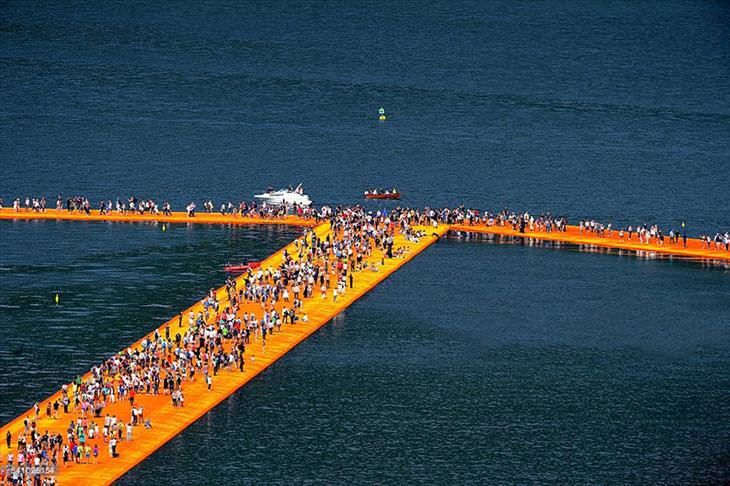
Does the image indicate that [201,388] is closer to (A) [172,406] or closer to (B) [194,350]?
(A) [172,406]

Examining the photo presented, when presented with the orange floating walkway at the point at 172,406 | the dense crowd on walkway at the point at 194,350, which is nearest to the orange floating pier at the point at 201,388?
the orange floating walkway at the point at 172,406

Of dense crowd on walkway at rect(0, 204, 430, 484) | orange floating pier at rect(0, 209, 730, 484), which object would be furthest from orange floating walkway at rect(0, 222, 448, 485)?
dense crowd on walkway at rect(0, 204, 430, 484)

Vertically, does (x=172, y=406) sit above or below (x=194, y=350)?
below

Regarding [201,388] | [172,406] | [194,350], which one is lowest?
[172,406]

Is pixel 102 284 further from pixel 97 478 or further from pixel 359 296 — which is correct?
pixel 97 478

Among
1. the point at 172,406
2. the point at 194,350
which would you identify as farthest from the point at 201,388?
the point at 194,350

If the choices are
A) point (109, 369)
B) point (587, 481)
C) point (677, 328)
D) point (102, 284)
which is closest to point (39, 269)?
point (102, 284)

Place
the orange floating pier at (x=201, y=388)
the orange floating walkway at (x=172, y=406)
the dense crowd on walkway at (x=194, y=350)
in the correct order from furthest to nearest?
the dense crowd on walkway at (x=194, y=350) → the orange floating pier at (x=201, y=388) → the orange floating walkway at (x=172, y=406)

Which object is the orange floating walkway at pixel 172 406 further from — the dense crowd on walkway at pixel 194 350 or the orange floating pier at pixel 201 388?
the dense crowd on walkway at pixel 194 350

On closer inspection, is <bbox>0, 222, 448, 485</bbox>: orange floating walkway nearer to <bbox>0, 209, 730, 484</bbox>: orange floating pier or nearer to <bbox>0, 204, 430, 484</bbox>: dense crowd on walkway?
<bbox>0, 209, 730, 484</bbox>: orange floating pier
